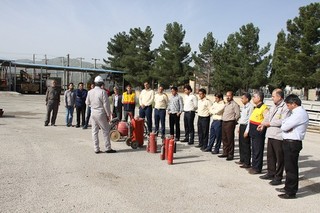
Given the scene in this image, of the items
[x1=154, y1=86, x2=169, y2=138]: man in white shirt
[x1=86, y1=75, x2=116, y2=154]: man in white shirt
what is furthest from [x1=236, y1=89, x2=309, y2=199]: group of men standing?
[x1=154, y1=86, x2=169, y2=138]: man in white shirt

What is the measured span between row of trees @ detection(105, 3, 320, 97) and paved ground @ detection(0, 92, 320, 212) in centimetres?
2118

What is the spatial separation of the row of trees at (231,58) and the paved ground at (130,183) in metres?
21.2

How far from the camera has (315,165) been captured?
778 centimetres

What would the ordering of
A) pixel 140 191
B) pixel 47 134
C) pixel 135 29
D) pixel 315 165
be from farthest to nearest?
pixel 135 29, pixel 47 134, pixel 315 165, pixel 140 191

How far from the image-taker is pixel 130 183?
565cm

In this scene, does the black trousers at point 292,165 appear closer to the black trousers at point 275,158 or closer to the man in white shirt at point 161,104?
the black trousers at point 275,158

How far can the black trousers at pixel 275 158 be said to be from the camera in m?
5.93

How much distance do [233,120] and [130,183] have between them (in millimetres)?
3316

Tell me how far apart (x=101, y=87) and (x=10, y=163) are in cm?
274

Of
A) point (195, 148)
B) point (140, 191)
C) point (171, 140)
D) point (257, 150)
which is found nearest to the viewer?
point (140, 191)

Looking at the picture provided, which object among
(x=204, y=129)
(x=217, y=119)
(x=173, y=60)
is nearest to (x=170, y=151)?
(x=217, y=119)

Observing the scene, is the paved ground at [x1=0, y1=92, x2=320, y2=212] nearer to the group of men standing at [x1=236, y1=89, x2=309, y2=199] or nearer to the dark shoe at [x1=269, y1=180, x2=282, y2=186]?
the dark shoe at [x1=269, y1=180, x2=282, y2=186]

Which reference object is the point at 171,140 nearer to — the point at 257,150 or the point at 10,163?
the point at 257,150

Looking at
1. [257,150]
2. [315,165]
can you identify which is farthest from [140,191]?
[315,165]
